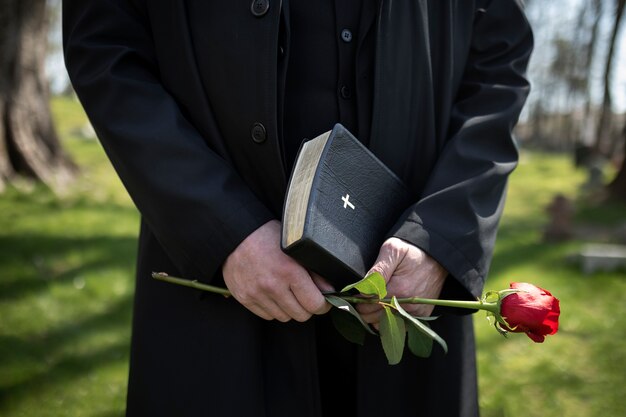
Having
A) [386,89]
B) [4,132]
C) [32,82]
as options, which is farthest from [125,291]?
[386,89]

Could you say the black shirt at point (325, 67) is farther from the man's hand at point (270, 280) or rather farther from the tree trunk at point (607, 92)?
the tree trunk at point (607, 92)

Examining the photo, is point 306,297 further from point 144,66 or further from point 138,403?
point 144,66

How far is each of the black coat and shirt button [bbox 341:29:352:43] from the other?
2.9 inches

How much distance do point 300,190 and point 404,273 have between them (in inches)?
12.0

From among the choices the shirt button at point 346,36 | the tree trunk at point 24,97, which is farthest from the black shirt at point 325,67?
the tree trunk at point 24,97

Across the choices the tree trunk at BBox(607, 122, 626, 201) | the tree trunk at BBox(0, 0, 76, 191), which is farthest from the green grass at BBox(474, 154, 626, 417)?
the tree trunk at BBox(0, 0, 76, 191)

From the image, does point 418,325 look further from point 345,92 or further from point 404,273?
point 345,92

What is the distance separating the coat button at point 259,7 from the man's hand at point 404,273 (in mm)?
604

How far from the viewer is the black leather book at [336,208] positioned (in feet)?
3.80

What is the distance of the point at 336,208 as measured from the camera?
1235 mm

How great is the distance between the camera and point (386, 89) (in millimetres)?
1450

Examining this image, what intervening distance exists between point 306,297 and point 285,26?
0.63 m

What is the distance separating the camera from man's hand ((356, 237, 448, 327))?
4.17ft

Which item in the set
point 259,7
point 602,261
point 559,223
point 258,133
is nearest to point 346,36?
point 259,7
